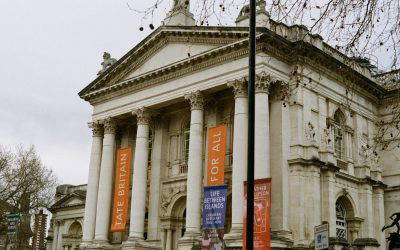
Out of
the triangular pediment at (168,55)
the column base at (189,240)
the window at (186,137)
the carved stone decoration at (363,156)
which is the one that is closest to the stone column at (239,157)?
the column base at (189,240)

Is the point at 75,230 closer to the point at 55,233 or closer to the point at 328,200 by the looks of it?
the point at 55,233

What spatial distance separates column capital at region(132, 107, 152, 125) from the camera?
31.9 meters

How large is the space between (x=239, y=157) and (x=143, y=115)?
7824 mm

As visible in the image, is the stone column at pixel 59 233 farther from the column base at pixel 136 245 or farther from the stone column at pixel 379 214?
the stone column at pixel 379 214

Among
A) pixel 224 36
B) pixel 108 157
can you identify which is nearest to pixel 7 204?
pixel 108 157

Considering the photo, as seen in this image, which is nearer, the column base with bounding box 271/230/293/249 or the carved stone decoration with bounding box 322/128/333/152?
the column base with bounding box 271/230/293/249

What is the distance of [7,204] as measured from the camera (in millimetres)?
45875

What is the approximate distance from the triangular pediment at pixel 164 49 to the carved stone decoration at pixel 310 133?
5.41 m

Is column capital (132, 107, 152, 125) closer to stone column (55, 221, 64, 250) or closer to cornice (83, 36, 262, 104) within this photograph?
cornice (83, 36, 262, 104)

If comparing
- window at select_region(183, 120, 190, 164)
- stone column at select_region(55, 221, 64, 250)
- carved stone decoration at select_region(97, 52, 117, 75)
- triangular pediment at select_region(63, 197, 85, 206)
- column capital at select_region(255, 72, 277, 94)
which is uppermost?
carved stone decoration at select_region(97, 52, 117, 75)

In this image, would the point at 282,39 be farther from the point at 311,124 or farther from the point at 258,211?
the point at 258,211

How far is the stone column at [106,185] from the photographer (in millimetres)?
32281

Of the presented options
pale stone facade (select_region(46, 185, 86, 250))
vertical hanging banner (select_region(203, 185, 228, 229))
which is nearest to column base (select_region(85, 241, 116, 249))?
vertical hanging banner (select_region(203, 185, 228, 229))

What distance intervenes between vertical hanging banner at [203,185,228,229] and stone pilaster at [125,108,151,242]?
7379 millimetres
